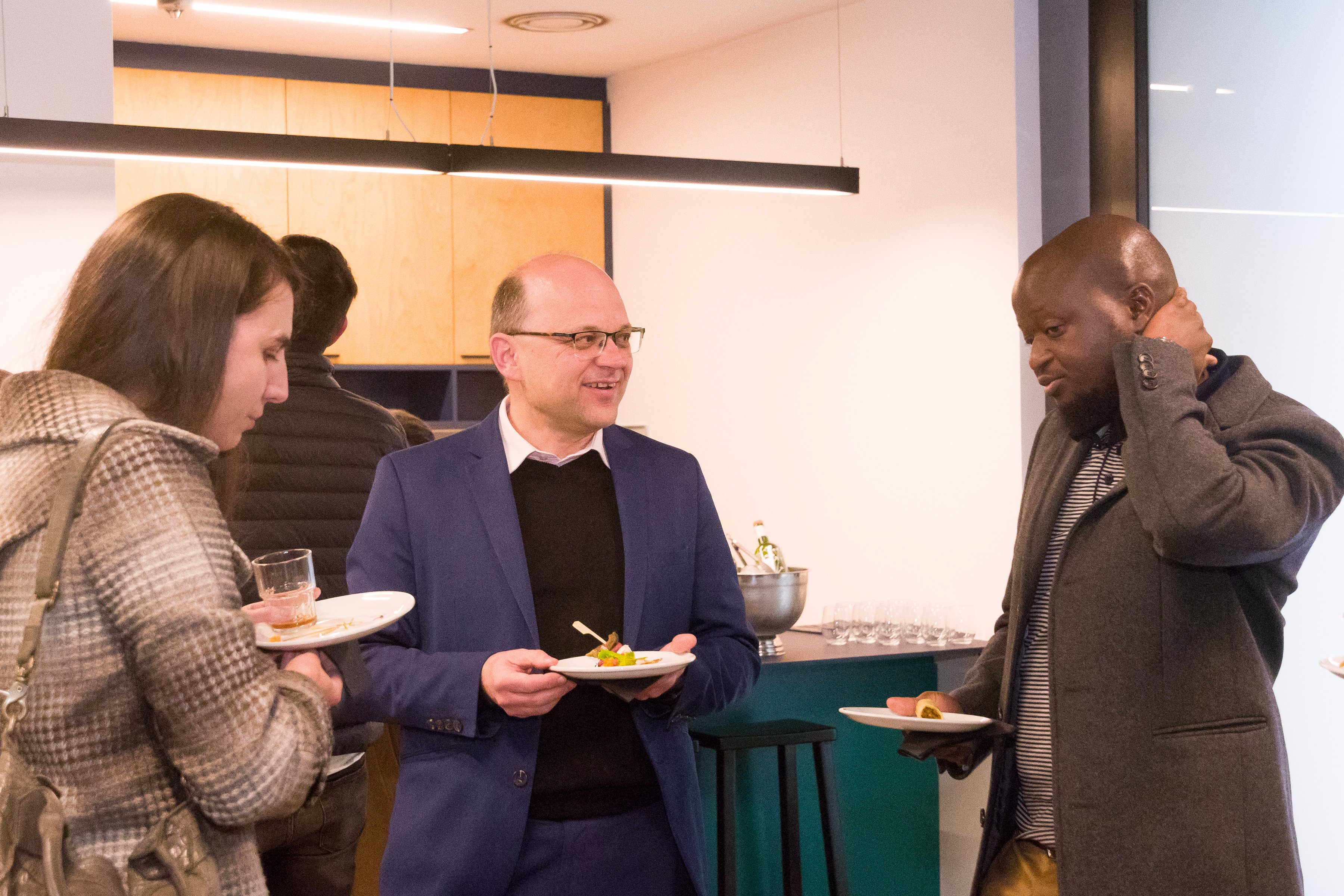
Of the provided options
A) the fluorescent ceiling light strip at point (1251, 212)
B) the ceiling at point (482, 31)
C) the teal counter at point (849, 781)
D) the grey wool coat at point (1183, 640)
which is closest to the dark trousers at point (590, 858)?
the grey wool coat at point (1183, 640)

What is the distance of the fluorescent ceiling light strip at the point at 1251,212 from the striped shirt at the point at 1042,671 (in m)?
1.66

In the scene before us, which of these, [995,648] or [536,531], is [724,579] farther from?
[995,648]

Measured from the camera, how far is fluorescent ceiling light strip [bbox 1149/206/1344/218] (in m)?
3.14

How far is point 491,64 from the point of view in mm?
4922

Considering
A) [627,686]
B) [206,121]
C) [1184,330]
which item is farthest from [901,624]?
[206,121]

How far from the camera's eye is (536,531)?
1999mm

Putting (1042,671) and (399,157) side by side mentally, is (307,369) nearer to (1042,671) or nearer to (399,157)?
(399,157)

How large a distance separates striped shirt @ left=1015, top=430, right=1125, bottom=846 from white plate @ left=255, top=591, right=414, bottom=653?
931 millimetres

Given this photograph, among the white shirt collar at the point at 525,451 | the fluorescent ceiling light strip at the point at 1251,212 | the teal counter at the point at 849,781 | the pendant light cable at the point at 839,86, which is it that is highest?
the pendant light cable at the point at 839,86

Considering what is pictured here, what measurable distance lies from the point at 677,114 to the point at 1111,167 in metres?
2.59

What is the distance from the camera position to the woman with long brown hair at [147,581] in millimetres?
1195

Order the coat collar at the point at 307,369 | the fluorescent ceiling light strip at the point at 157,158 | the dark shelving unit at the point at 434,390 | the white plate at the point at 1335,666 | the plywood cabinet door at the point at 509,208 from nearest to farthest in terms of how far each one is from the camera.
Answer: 1. the white plate at the point at 1335,666
2. the coat collar at the point at 307,369
3. the fluorescent ceiling light strip at the point at 157,158
4. the plywood cabinet door at the point at 509,208
5. the dark shelving unit at the point at 434,390

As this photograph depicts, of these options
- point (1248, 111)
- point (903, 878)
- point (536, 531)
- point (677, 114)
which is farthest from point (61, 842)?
point (677, 114)

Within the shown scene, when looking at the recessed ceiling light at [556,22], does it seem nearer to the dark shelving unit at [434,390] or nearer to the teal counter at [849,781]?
the dark shelving unit at [434,390]
